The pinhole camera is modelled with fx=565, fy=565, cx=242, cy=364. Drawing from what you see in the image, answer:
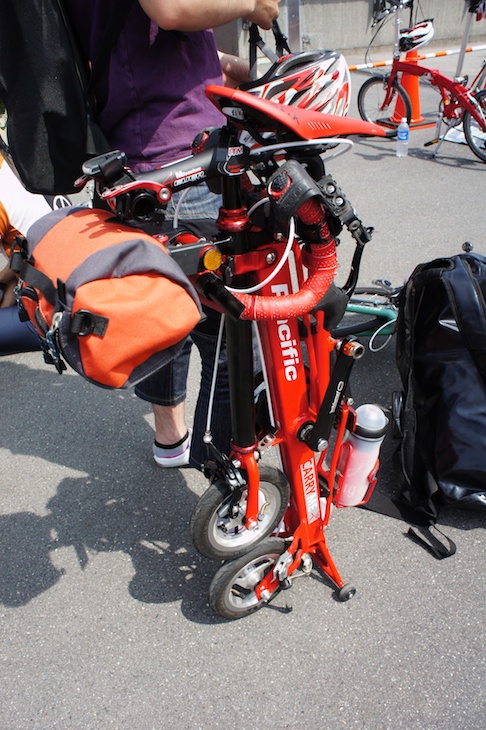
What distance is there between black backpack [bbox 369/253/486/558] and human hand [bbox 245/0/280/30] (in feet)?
3.68

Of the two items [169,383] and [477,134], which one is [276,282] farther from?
[477,134]

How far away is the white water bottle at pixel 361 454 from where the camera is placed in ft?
5.66

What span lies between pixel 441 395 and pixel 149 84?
148cm

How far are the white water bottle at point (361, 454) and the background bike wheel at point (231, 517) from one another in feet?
0.73

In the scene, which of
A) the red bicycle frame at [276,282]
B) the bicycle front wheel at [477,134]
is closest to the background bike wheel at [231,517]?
the red bicycle frame at [276,282]

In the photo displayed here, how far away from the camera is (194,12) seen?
122 cm

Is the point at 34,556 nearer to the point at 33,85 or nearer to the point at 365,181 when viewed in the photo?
the point at 33,85

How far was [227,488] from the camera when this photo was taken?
156 centimetres

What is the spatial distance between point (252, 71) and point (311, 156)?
53 cm

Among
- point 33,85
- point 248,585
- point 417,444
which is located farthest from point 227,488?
point 33,85

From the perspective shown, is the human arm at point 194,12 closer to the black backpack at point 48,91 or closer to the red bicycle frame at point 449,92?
the black backpack at point 48,91

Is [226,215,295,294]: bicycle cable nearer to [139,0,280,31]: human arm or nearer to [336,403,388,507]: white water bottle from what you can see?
[139,0,280,31]: human arm

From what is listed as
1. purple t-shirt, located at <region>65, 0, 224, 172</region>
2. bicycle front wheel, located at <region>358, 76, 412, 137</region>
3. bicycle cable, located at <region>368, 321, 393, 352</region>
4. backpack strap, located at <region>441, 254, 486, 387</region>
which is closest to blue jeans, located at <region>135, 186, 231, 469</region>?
purple t-shirt, located at <region>65, 0, 224, 172</region>

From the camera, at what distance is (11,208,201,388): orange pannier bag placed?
1.08m
